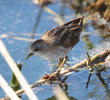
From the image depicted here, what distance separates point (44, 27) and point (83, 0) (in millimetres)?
1859

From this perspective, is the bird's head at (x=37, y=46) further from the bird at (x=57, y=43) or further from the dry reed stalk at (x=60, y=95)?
the dry reed stalk at (x=60, y=95)

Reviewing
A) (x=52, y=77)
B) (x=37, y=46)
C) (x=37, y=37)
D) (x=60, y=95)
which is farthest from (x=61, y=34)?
(x=37, y=37)

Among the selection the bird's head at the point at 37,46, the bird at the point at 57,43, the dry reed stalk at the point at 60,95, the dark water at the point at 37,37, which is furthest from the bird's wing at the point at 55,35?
the dry reed stalk at the point at 60,95

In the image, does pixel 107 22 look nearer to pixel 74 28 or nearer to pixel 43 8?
pixel 43 8

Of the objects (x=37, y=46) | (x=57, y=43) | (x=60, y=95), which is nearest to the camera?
(x=60, y=95)

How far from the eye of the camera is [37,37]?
6.28 m

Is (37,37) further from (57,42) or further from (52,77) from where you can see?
(52,77)

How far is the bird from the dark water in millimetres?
189

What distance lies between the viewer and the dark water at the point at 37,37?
14.1 ft

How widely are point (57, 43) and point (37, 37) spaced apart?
1785mm

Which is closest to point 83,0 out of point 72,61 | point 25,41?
point 25,41

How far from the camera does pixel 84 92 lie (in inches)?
168

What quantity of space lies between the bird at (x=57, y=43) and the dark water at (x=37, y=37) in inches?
7.4

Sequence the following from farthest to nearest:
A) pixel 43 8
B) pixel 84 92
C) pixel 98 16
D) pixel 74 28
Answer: pixel 43 8 → pixel 98 16 → pixel 74 28 → pixel 84 92
